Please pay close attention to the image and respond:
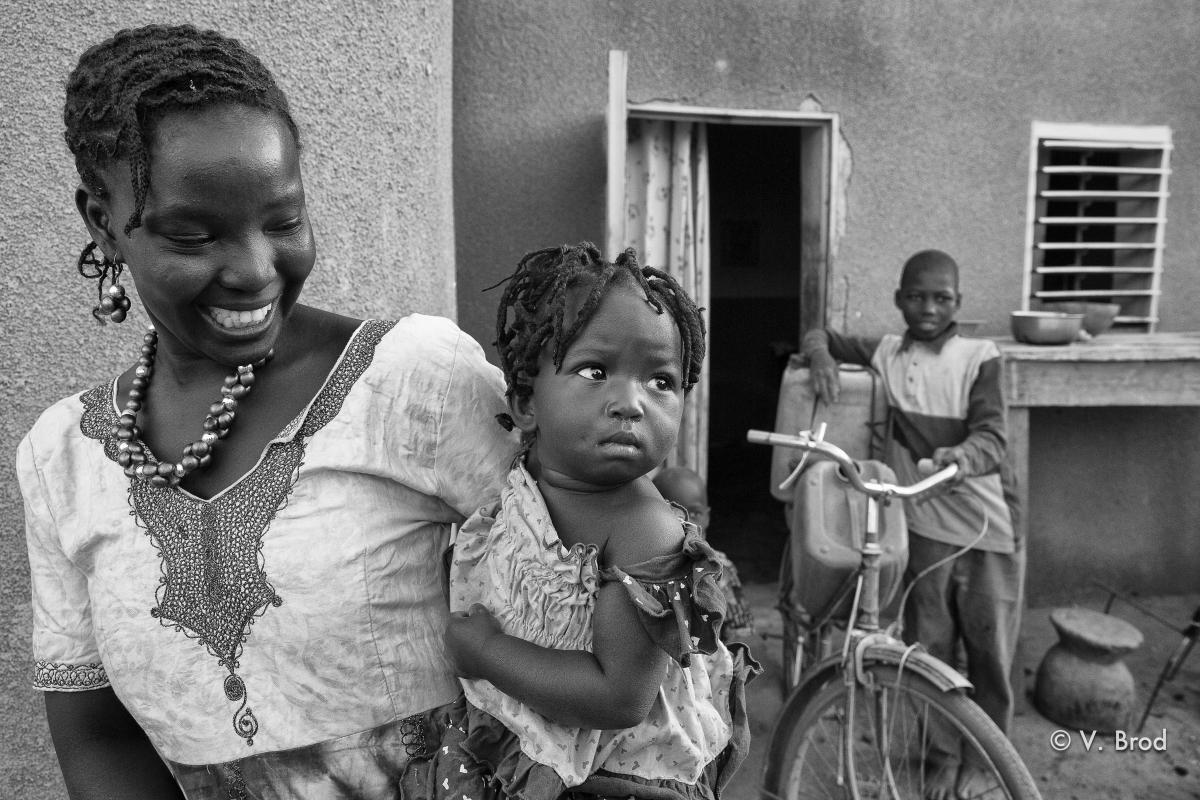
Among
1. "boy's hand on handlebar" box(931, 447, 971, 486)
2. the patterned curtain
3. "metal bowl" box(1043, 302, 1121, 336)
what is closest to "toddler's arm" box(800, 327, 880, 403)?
the patterned curtain

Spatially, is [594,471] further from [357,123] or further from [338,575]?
[357,123]

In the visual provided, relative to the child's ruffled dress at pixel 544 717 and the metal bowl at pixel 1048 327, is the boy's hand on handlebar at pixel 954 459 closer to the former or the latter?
the metal bowl at pixel 1048 327

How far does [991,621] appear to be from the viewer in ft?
12.0

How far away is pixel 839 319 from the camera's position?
471cm

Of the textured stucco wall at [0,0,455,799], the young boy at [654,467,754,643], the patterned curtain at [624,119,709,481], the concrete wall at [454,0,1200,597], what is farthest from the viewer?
the patterned curtain at [624,119,709,481]

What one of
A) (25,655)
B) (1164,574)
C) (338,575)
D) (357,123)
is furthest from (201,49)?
(1164,574)

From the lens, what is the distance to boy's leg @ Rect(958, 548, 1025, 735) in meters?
3.62

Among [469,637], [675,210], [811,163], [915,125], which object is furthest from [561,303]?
[915,125]

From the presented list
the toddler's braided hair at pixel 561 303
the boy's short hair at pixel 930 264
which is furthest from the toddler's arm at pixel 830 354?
the toddler's braided hair at pixel 561 303

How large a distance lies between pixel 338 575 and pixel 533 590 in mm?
273

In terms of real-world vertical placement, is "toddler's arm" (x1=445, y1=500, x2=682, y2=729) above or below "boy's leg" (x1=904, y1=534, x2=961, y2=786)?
above

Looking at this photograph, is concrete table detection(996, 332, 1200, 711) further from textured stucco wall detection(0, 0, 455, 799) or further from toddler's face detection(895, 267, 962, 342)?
textured stucco wall detection(0, 0, 455, 799)

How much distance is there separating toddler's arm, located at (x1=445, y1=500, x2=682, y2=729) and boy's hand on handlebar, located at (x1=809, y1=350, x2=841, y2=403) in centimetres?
282

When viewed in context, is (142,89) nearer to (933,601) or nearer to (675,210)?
A: (933,601)
